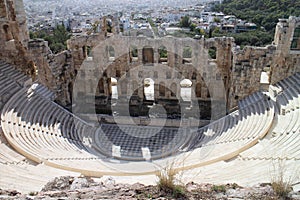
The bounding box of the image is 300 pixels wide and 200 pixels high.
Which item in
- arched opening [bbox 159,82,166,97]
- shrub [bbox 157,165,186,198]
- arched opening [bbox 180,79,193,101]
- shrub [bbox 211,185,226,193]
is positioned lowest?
arched opening [bbox 180,79,193,101]

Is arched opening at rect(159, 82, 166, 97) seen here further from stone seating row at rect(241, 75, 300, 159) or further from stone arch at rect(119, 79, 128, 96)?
stone seating row at rect(241, 75, 300, 159)

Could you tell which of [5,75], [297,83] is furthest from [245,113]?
[5,75]

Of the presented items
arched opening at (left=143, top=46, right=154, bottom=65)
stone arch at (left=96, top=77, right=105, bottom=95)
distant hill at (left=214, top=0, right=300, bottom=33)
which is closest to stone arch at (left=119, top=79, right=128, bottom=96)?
stone arch at (left=96, top=77, right=105, bottom=95)

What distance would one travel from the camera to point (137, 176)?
10.1m

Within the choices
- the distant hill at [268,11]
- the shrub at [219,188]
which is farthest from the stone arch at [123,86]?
the distant hill at [268,11]

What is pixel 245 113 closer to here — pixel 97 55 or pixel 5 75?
pixel 97 55

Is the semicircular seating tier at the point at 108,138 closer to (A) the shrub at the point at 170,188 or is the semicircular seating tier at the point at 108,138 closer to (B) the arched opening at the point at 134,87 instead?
(B) the arched opening at the point at 134,87

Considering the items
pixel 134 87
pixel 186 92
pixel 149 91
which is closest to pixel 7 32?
pixel 134 87

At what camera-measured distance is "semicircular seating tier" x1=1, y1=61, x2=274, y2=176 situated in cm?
1110

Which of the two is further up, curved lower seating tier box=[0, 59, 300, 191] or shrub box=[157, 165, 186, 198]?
shrub box=[157, 165, 186, 198]

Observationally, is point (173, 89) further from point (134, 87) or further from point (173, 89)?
point (134, 87)

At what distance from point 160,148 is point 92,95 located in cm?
718

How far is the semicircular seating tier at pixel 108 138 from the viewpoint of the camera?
1110cm

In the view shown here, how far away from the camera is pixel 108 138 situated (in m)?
15.4
